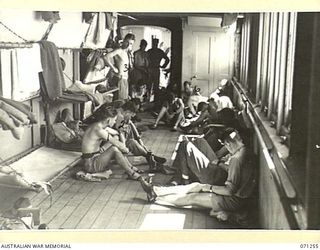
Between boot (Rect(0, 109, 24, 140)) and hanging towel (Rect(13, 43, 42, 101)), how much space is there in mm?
128

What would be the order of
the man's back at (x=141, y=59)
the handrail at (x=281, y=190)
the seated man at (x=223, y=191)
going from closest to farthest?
the handrail at (x=281, y=190) → the seated man at (x=223, y=191) → the man's back at (x=141, y=59)

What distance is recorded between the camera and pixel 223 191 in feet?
2.66

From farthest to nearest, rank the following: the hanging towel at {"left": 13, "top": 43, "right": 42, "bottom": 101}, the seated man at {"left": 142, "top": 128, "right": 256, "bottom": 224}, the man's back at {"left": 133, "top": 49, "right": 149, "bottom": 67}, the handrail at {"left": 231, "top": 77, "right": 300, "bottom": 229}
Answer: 1. the hanging towel at {"left": 13, "top": 43, "right": 42, "bottom": 101}
2. the man's back at {"left": 133, "top": 49, "right": 149, "bottom": 67}
3. the seated man at {"left": 142, "top": 128, "right": 256, "bottom": 224}
4. the handrail at {"left": 231, "top": 77, "right": 300, "bottom": 229}

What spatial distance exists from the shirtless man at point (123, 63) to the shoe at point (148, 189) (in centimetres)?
A: 15

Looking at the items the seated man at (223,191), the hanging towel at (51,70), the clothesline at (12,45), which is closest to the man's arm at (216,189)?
the seated man at (223,191)

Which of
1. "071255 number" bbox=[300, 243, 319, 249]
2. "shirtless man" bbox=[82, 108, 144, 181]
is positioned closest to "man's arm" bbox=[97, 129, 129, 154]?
"shirtless man" bbox=[82, 108, 144, 181]

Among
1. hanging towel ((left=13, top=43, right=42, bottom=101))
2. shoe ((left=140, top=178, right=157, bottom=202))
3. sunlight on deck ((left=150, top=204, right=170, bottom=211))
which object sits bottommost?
sunlight on deck ((left=150, top=204, right=170, bottom=211))

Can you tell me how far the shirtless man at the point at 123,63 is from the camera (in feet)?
2.95

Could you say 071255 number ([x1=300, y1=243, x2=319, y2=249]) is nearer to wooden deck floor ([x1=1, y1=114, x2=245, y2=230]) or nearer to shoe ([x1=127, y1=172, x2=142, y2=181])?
wooden deck floor ([x1=1, y1=114, x2=245, y2=230])

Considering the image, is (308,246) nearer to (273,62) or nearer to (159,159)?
(159,159)

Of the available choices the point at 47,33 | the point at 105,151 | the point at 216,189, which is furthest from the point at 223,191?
the point at 47,33

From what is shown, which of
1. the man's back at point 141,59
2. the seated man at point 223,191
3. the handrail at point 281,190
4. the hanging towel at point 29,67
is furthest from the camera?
the hanging towel at point 29,67

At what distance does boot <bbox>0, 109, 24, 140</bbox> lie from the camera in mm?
827

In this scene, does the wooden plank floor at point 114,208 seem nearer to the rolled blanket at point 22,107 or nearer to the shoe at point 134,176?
the shoe at point 134,176
